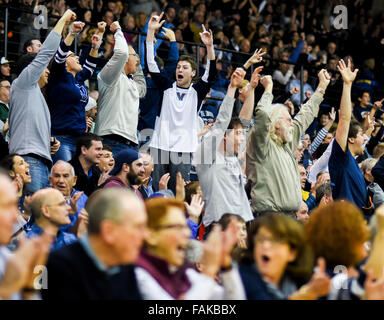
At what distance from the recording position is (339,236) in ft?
12.2

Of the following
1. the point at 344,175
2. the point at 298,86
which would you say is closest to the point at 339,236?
the point at 344,175

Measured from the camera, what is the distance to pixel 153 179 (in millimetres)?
6820

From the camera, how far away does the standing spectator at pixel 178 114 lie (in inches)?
266

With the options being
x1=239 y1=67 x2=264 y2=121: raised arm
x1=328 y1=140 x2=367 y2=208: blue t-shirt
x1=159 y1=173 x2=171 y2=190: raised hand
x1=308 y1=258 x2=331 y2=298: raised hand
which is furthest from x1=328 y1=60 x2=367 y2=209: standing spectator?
x1=308 y1=258 x2=331 y2=298: raised hand

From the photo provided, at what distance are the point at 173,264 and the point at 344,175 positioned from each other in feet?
9.53

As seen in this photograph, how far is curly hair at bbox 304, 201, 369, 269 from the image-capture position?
3.72 m

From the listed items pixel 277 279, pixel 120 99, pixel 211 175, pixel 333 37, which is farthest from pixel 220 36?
pixel 277 279

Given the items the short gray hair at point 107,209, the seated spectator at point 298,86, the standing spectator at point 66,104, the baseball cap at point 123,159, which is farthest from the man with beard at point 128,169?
the seated spectator at point 298,86

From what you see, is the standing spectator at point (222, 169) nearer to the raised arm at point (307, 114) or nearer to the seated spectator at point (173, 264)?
the raised arm at point (307, 114)

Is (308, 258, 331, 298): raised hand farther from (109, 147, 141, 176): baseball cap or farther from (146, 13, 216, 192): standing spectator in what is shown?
(146, 13, 216, 192): standing spectator

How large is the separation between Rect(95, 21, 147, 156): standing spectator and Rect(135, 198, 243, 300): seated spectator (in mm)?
3340

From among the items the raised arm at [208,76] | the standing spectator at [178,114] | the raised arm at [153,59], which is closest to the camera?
the standing spectator at [178,114]

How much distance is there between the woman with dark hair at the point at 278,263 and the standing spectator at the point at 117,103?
10.9ft

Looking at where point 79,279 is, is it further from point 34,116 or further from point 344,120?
point 344,120
